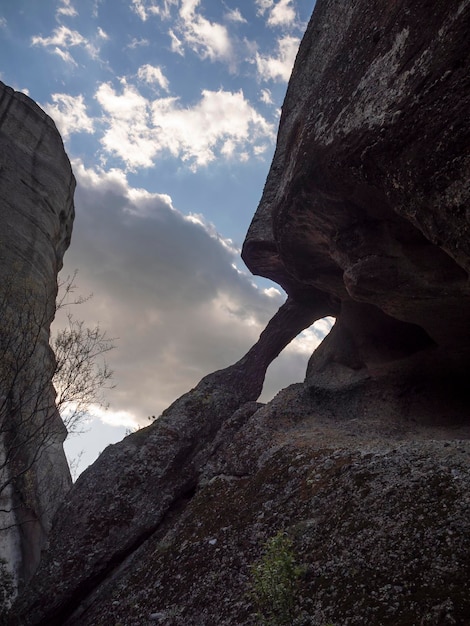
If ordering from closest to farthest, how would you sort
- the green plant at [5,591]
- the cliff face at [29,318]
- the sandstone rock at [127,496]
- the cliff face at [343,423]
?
1. the cliff face at [343,423]
2. the green plant at [5,591]
3. the sandstone rock at [127,496]
4. the cliff face at [29,318]

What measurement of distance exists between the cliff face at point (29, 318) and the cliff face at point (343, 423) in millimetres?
2663

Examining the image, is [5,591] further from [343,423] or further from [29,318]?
[343,423]

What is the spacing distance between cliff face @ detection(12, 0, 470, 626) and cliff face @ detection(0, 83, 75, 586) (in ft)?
8.74

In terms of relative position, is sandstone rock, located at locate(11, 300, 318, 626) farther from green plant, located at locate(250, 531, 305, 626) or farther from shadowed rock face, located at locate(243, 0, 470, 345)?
green plant, located at locate(250, 531, 305, 626)

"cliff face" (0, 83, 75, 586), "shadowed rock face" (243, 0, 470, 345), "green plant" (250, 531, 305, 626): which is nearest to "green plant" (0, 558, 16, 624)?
"cliff face" (0, 83, 75, 586)

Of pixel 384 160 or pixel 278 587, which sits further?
pixel 384 160

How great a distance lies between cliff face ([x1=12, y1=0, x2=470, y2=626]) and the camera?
5.75 metres

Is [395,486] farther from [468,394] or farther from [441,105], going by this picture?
[468,394]

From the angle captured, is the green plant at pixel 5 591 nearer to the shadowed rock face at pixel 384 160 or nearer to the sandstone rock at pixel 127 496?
the sandstone rock at pixel 127 496

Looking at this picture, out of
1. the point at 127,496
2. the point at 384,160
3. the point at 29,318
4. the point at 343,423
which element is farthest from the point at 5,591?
the point at 384,160

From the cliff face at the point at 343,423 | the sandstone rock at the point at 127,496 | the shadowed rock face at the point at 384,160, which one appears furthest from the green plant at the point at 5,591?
the shadowed rock face at the point at 384,160

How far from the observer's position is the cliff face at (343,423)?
5.75m

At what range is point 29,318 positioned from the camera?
40.5ft

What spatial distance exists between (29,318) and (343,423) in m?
8.51
